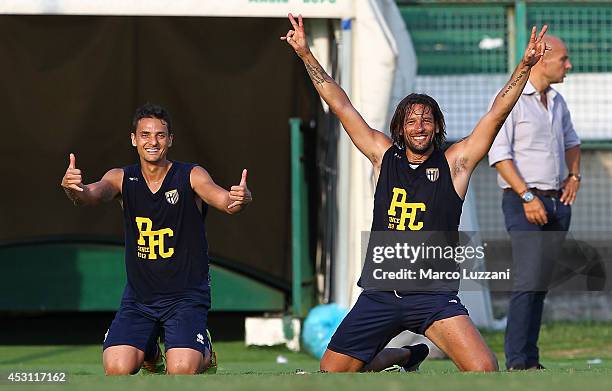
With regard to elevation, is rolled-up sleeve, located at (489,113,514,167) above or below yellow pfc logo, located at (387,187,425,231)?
above

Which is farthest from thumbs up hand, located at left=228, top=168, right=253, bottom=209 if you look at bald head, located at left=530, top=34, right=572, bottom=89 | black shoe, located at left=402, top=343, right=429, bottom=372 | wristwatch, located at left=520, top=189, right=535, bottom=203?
bald head, located at left=530, top=34, right=572, bottom=89

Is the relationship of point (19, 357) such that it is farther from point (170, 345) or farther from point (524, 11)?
point (524, 11)

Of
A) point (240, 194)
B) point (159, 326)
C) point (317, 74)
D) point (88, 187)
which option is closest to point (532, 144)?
point (317, 74)

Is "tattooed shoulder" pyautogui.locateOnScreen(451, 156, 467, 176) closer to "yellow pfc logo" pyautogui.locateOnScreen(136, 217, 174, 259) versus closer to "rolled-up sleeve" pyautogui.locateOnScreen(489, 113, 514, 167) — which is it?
"rolled-up sleeve" pyautogui.locateOnScreen(489, 113, 514, 167)

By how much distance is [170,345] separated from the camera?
7.18 metres

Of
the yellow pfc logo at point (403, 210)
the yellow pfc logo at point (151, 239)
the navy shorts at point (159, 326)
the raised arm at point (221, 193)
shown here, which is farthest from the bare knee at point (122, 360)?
the yellow pfc logo at point (403, 210)

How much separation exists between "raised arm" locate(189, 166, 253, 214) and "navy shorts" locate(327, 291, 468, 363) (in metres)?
0.91

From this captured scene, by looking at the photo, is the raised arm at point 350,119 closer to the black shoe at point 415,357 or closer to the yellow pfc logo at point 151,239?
the black shoe at point 415,357

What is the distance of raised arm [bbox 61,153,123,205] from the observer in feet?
22.6

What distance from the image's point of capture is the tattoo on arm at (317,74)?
7.30 m

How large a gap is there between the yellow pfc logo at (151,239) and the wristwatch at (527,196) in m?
2.35

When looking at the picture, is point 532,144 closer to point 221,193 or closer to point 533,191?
point 533,191

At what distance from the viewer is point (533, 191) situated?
8453mm

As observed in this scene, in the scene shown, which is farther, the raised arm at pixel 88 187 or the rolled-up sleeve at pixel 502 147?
the rolled-up sleeve at pixel 502 147
